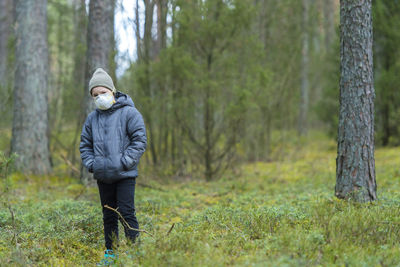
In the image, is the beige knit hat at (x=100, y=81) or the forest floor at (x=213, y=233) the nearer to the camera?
the forest floor at (x=213, y=233)

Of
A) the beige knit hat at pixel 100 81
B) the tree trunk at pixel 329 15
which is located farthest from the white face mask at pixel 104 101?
the tree trunk at pixel 329 15

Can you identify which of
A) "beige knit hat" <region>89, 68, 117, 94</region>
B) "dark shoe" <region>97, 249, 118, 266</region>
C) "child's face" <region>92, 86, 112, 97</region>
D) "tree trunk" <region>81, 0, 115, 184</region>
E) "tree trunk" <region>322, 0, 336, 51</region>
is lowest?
"dark shoe" <region>97, 249, 118, 266</region>

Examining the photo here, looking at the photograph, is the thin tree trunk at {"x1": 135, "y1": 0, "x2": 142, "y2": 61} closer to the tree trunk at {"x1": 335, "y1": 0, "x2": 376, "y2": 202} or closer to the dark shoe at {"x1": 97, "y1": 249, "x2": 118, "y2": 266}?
the tree trunk at {"x1": 335, "y1": 0, "x2": 376, "y2": 202}

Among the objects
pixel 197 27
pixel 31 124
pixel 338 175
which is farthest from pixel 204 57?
pixel 338 175

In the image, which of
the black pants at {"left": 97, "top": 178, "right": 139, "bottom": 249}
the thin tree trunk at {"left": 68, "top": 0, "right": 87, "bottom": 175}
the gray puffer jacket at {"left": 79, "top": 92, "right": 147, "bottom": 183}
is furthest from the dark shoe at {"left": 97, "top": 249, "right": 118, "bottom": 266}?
the thin tree trunk at {"left": 68, "top": 0, "right": 87, "bottom": 175}

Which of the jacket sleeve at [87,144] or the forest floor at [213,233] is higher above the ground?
the jacket sleeve at [87,144]

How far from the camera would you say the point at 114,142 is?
3.96 m

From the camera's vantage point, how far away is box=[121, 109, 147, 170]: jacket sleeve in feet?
12.8

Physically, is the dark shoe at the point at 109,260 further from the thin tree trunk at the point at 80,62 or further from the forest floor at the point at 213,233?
the thin tree trunk at the point at 80,62

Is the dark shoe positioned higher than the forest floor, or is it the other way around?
the forest floor

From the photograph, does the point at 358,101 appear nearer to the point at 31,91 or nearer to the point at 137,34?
the point at 137,34

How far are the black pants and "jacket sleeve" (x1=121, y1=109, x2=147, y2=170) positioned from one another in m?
0.24

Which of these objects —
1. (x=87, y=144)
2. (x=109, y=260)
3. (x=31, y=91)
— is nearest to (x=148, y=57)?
(x=31, y=91)

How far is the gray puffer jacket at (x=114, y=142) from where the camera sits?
3.90m
